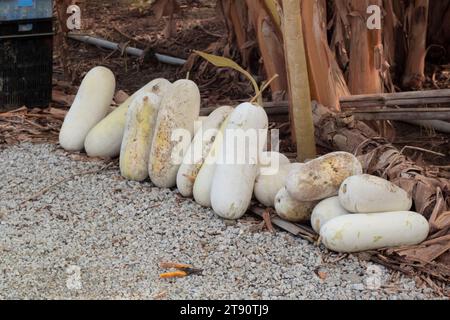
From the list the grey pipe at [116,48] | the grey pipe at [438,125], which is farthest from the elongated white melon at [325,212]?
the grey pipe at [116,48]

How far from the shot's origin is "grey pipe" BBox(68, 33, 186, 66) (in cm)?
577

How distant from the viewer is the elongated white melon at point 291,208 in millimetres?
3215

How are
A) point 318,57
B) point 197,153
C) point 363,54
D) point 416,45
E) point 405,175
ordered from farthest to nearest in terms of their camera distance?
1. point 416,45
2. point 363,54
3. point 318,57
4. point 197,153
5. point 405,175

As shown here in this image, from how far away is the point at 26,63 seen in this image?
4.82 metres

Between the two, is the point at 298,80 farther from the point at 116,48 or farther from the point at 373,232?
the point at 116,48

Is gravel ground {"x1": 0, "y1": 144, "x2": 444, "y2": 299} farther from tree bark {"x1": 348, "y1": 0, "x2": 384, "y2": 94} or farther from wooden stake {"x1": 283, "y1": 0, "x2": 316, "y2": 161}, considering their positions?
tree bark {"x1": 348, "y1": 0, "x2": 384, "y2": 94}

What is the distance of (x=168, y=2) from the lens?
548 centimetres

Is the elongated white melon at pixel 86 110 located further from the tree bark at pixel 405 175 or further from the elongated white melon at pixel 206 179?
the tree bark at pixel 405 175

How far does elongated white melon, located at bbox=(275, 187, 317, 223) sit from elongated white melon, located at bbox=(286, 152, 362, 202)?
5 cm

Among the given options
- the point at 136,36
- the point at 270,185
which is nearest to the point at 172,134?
the point at 270,185

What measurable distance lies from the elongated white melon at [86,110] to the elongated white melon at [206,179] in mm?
878

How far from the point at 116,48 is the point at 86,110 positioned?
2164 mm

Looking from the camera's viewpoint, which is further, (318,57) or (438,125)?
(438,125)

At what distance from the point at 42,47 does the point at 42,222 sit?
5.89ft
